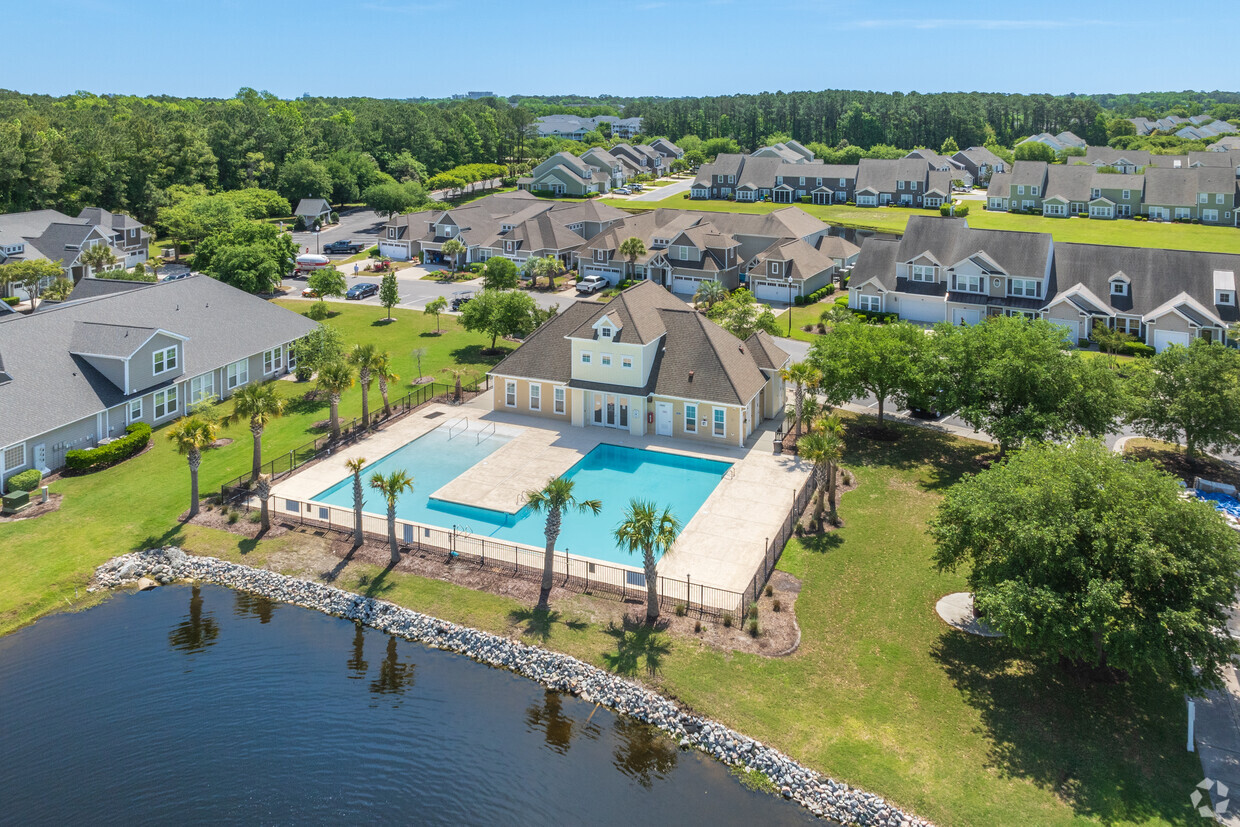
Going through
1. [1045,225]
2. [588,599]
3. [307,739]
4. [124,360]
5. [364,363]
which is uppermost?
[1045,225]

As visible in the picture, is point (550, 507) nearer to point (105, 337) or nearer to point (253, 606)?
point (253, 606)

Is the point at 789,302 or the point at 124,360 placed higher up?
the point at 789,302

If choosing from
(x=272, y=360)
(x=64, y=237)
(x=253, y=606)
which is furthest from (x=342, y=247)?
(x=253, y=606)

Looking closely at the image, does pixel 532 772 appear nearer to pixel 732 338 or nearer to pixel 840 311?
pixel 732 338

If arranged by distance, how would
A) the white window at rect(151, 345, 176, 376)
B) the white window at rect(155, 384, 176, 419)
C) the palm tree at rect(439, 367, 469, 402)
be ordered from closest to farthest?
the white window at rect(151, 345, 176, 376)
the white window at rect(155, 384, 176, 419)
the palm tree at rect(439, 367, 469, 402)

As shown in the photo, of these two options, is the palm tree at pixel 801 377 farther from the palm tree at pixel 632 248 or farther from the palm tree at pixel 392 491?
the palm tree at pixel 632 248

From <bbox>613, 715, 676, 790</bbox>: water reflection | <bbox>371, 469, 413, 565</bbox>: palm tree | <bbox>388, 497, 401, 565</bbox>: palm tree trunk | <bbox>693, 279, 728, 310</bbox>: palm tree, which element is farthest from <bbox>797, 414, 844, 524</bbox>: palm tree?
<bbox>693, 279, 728, 310</bbox>: palm tree

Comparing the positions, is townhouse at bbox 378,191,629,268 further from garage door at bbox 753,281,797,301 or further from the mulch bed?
the mulch bed
